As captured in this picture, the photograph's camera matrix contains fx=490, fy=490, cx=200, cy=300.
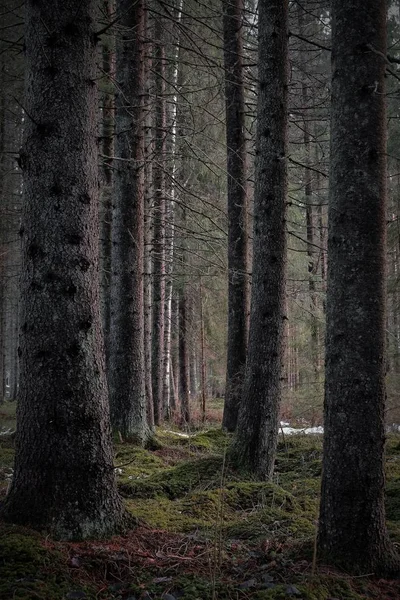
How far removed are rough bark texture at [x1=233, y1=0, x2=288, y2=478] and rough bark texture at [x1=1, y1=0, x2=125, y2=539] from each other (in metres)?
2.85

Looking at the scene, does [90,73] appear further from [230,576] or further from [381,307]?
[230,576]

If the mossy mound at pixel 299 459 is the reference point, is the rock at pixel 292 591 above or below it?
above

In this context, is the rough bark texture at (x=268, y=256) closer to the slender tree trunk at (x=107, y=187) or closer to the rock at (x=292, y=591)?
Answer: the rock at (x=292, y=591)

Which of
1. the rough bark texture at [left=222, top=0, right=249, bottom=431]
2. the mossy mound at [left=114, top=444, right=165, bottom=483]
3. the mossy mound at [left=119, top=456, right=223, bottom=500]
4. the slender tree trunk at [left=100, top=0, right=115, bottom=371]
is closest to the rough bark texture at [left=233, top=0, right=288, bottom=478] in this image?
the mossy mound at [left=119, top=456, right=223, bottom=500]

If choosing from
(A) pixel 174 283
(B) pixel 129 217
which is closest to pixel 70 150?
(B) pixel 129 217

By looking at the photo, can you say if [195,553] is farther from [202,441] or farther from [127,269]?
[202,441]

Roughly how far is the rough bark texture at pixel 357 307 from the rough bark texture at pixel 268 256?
107 inches

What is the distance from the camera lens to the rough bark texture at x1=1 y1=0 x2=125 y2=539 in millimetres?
3326

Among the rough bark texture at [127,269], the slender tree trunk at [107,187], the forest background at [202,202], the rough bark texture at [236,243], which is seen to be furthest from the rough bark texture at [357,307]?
the slender tree trunk at [107,187]

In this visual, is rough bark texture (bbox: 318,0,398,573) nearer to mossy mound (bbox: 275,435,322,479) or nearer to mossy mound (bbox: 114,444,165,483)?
mossy mound (bbox: 275,435,322,479)

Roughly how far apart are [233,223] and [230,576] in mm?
7632

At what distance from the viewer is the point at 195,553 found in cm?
353

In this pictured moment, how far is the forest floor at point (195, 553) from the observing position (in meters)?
2.74

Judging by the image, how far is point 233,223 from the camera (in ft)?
32.7
